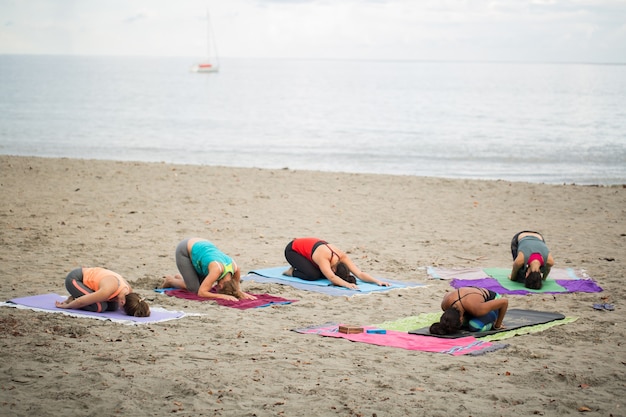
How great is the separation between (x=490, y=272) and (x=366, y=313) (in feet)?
9.15

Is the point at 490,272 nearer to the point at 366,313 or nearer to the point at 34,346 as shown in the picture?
the point at 366,313

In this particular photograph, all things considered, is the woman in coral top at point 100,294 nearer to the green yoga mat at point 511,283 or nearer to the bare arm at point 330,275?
the bare arm at point 330,275

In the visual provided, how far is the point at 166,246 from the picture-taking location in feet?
36.5

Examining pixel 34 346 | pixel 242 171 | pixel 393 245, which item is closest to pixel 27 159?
pixel 242 171

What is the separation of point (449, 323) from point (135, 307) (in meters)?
3.00

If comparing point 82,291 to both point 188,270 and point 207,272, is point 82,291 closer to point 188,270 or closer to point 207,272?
point 188,270

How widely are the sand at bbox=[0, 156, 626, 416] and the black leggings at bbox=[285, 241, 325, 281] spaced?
0.42 metres

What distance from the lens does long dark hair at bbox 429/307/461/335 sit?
662 centimetres

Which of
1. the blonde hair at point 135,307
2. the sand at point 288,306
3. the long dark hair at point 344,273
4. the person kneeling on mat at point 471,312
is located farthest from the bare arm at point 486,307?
the blonde hair at point 135,307

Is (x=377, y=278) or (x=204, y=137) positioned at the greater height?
(x=204, y=137)

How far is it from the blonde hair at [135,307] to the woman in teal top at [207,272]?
1035 mm

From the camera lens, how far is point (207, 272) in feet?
26.5

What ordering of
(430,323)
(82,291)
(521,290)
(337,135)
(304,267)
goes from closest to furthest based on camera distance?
1. (82,291)
2. (430,323)
3. (521,290)
4. (304,267)
5. (337,135)

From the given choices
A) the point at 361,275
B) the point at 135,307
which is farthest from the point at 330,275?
the point at 135,307
